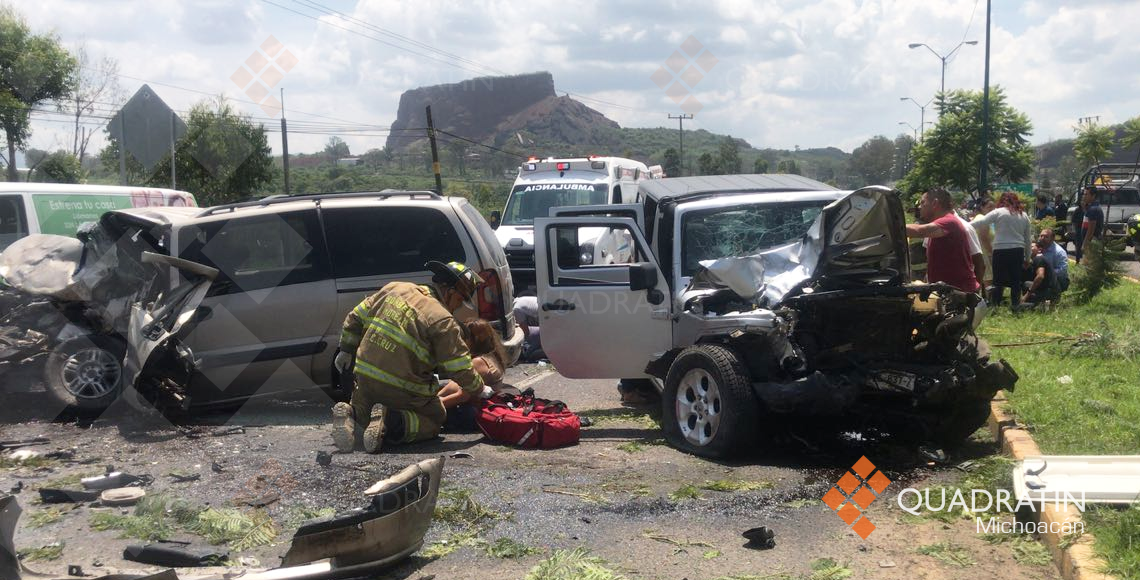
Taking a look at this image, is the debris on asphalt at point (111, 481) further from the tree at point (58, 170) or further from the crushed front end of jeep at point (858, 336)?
the tree at point (58, 170)

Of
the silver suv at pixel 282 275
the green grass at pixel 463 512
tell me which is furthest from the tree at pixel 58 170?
the green grass at pixel 463 512

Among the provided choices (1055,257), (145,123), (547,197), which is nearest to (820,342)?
(1055,257)

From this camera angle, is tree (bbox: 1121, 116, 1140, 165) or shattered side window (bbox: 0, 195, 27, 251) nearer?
shattered side window (bbox: 0, 195, 27, 251)

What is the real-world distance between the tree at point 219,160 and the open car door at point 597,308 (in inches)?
865

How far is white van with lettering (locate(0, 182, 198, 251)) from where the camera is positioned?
31.5 feet

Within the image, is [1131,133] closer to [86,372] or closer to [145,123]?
[145,123]

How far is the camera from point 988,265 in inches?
492

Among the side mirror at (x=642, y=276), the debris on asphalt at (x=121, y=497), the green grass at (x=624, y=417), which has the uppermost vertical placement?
the side mirror at (x=642, y=276)

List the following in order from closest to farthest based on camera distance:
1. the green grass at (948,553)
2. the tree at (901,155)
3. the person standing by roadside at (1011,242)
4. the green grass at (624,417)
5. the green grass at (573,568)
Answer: the green grass at (573,568) → the green grass at (948,553) → the green grass at (624,417) → the person standing by roadside at (1011,242) → the tree at (901,155)

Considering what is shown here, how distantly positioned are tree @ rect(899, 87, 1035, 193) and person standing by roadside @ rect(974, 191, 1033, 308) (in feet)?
62.1

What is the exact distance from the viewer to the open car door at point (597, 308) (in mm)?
7191

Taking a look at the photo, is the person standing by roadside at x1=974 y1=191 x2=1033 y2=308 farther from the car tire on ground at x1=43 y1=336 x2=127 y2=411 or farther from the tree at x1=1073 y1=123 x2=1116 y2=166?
the tree at x1=1073 y1=123 x2=1116 y2=166

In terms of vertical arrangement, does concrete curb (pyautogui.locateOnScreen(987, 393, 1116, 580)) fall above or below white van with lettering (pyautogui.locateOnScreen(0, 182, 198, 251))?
below

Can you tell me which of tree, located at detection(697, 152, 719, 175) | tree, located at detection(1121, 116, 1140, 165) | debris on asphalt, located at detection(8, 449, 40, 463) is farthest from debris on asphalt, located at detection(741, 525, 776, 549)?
tree, located at detection(697, 152, 719, 175)
